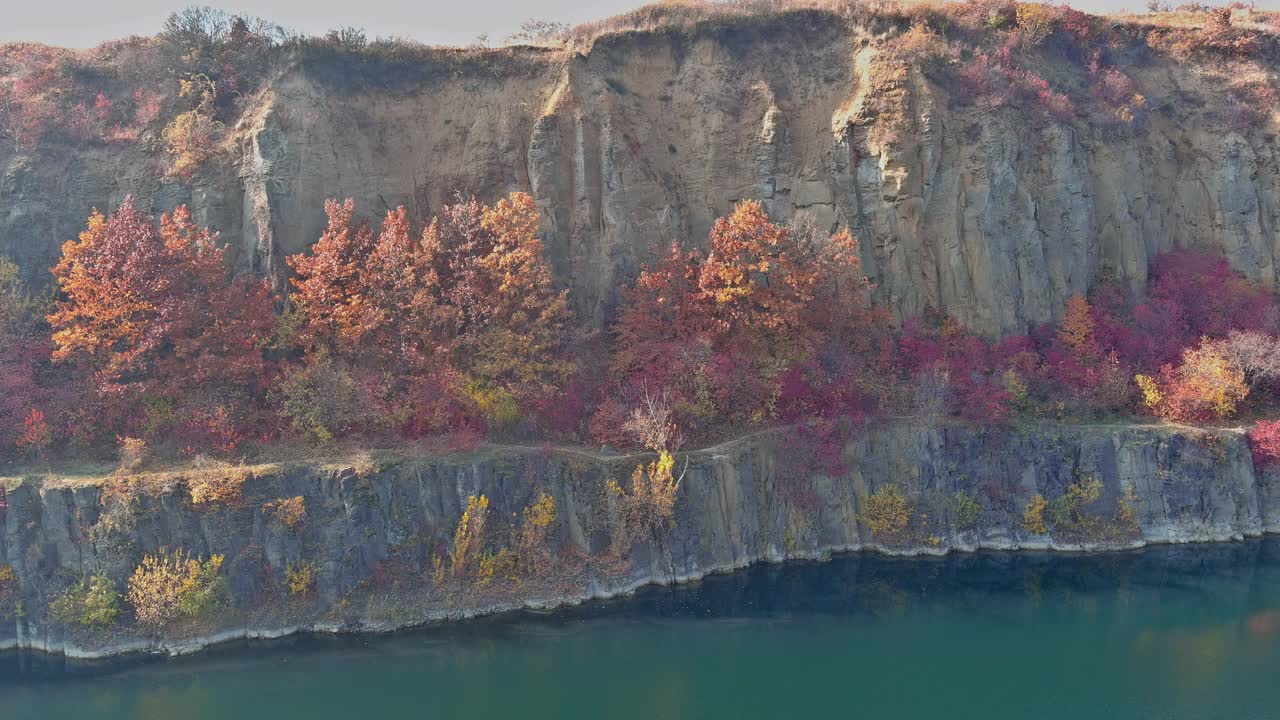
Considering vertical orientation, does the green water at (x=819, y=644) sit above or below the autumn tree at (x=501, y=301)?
below

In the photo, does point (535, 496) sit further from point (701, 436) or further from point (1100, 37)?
point (1100, 37)

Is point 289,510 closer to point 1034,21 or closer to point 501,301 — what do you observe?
Result: point 501,301

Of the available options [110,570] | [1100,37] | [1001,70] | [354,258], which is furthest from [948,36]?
[110,570]

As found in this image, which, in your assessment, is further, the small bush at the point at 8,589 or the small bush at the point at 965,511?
the small bush at the point at 965,511

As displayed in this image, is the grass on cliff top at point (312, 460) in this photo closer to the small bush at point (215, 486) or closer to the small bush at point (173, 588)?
the small bush at point (215, 486)

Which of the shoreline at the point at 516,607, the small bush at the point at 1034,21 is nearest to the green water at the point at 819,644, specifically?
the shoreline at the point at 516,607
